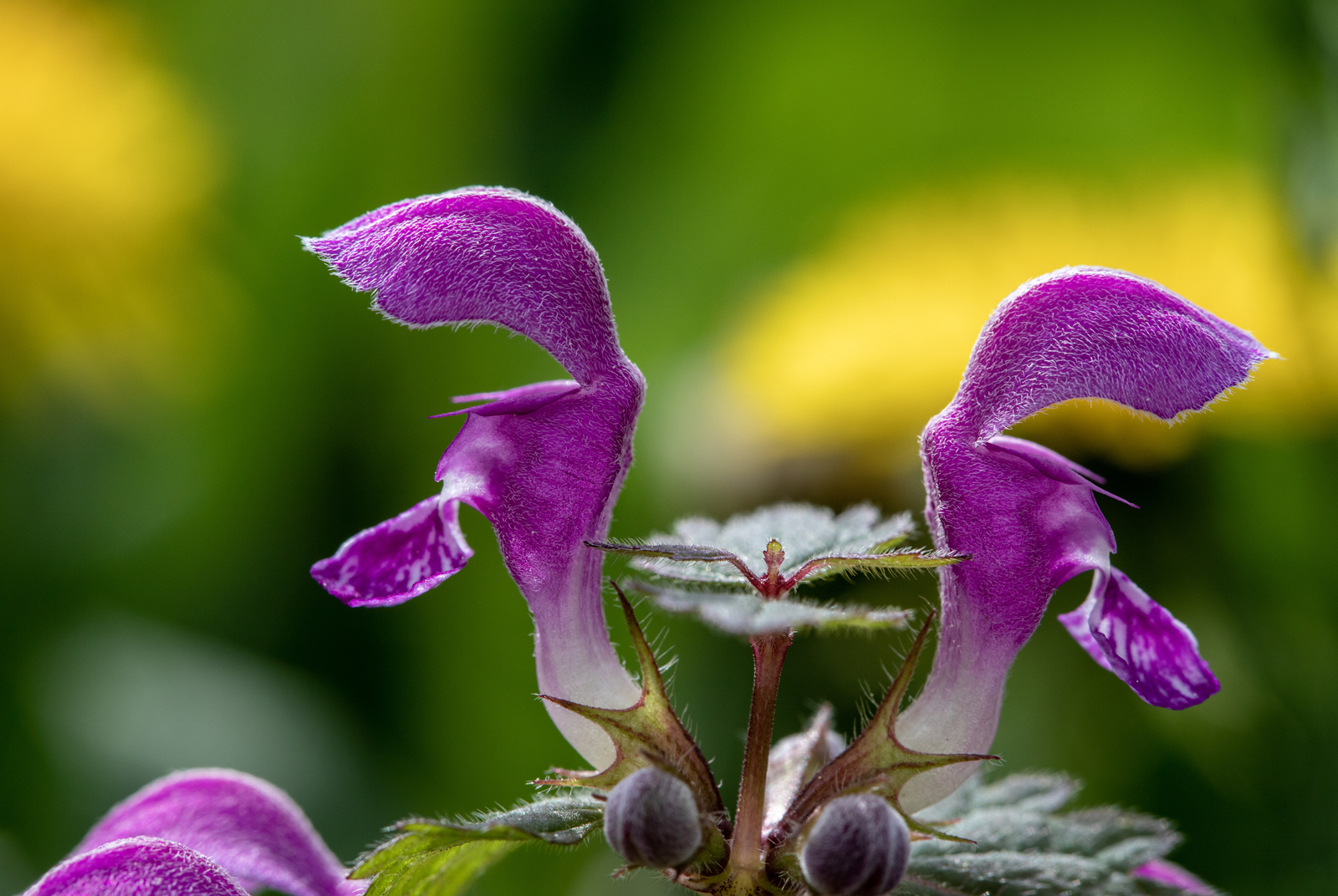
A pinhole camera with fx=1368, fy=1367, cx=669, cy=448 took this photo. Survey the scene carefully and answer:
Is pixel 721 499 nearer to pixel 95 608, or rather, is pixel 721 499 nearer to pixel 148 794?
pixel 95 608

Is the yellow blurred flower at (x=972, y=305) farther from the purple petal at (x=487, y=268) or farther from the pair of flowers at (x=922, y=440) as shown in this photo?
the purple petal at (x=487, y=268)

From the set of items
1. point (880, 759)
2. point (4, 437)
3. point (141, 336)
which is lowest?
point (4, 437)

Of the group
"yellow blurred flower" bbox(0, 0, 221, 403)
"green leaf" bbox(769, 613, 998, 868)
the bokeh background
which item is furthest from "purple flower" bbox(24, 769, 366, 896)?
"yellow blurred flower" bbox(0, 0, 221, 403)

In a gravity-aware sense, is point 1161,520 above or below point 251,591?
above

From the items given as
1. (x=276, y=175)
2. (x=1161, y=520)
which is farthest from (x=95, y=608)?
(x=1161, y=520)

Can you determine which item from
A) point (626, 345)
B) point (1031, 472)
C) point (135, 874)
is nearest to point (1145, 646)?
point (1031, 472)

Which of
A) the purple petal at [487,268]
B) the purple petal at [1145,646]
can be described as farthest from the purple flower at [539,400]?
the purple petal at [1145,646]

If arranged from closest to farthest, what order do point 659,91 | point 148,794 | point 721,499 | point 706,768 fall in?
point 706,768, point 148,794, point 721,499, point 659,91
